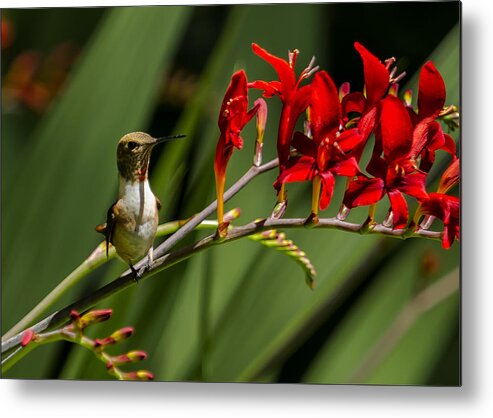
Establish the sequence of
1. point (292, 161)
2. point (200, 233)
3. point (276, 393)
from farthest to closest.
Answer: point (276, 393)
point (200, 233)
point (292, 161)

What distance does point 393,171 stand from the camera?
1134mm

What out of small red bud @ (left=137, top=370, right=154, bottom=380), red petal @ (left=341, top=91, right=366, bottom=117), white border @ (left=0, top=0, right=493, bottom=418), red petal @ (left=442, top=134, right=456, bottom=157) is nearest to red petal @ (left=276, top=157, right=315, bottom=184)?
red petal @ (left=341, top=91, right=366, bottom=117)

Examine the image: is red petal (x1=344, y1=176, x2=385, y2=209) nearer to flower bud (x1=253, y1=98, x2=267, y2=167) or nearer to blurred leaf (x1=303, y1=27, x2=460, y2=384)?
flower bud (x1=253, y1=98, x2=267, y2=167)

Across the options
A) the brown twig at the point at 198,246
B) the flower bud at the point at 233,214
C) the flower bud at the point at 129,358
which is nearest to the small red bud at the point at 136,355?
the flower bud at the point at 129,358

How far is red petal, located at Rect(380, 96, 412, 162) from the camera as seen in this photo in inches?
44.2

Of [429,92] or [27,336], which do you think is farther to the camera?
[27,336]

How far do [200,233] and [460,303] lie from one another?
15.8 inches

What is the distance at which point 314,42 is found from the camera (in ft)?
4.58

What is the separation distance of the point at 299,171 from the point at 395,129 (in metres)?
0.13

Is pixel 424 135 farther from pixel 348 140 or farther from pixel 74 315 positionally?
pixel 74 315

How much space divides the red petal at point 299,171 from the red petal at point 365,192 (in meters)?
0.06

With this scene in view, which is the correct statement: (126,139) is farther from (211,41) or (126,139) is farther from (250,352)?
(250,352)

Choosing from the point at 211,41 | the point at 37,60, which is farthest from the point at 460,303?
the point at 37,60

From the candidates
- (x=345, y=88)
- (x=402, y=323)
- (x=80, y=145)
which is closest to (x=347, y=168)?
(x=345, y=88)
